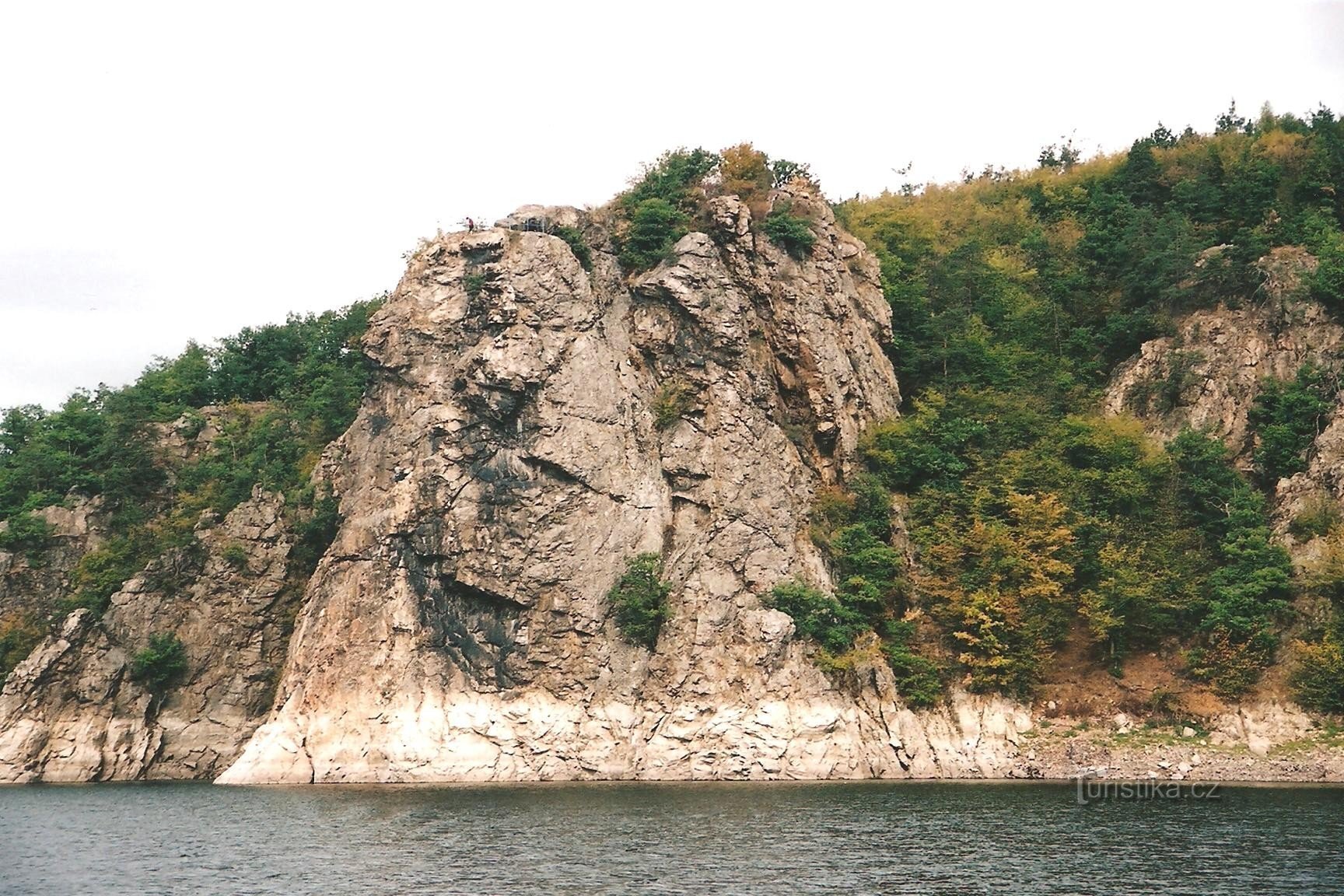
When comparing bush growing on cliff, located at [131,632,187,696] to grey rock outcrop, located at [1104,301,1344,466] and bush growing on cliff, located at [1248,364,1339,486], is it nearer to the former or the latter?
grey rock outcrop, located at [1104,301,1344,466]

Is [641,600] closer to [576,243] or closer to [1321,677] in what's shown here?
Answer: [576,243]

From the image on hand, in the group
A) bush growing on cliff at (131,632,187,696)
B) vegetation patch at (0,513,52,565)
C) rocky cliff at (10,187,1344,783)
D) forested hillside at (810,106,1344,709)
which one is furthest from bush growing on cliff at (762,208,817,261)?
vegetation patch at (0,513,52,565)

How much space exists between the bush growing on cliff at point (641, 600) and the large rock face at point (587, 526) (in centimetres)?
57

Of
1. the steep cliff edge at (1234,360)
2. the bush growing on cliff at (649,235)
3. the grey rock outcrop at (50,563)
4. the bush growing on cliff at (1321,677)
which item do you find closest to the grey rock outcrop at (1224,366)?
the steep cliff edge at (1234,360)

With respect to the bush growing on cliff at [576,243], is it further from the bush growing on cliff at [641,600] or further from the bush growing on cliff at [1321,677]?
the bush growing on cliff at [1321,677]

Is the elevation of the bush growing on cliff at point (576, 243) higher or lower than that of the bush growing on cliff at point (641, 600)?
higher

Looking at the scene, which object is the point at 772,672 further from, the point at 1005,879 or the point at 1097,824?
the point at 1005,879

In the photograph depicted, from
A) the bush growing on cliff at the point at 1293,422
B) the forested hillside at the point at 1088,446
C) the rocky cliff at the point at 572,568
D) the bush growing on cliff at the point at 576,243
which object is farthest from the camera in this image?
the bush growing on cliff at the point at 576,243

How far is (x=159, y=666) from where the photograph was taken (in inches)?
2633

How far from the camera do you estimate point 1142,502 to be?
64375mm

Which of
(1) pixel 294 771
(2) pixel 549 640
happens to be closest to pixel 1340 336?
(2) pixel 549 640

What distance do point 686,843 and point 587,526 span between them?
28314 millimetres

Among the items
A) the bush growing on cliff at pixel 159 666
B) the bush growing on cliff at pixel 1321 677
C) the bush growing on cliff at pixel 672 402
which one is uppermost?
the bush growing on cliff at pixel 672 402

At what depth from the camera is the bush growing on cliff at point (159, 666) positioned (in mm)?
66562
